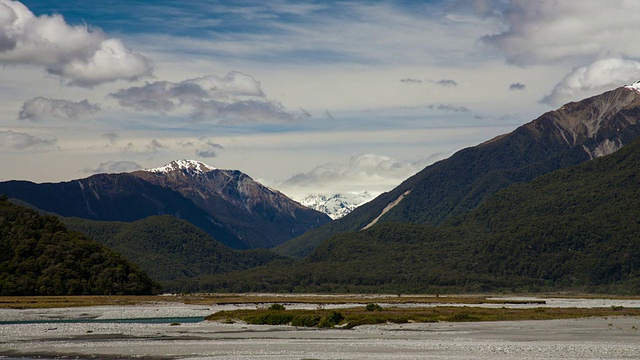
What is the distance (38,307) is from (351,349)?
11728cm

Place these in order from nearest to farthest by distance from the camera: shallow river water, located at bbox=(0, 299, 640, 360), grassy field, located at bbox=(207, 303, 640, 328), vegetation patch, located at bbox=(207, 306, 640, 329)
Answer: shallow river water, located at bbox=(0, 299, 640, 360) → vegetation patch, located at bbox=(207, 306, 640, 329) → grassy field, located at bbox=(207, 303, 640, 328)

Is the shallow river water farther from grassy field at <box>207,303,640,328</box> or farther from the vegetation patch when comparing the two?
grassy field at <box>207,303,640,328</box>

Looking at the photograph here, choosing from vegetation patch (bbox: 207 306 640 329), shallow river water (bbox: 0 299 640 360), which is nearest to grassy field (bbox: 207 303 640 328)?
vegetation patch (bbox: 207 306 640 329)

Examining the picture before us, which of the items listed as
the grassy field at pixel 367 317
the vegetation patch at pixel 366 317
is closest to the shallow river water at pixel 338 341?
the vegetation patch at pixel 366 317

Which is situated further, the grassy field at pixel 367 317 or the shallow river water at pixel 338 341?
the grassy field at pixel 367 317

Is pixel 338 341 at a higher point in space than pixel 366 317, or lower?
lower

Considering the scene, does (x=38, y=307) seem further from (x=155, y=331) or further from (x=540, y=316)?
(x=540, y=316)

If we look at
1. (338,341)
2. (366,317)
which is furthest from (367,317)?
(338,341)

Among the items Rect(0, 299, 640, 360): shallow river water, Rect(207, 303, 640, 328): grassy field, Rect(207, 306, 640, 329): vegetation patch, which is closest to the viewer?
Rect(0, 299, 640, 360): shallow river water

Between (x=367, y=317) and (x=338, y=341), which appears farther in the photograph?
(x=367, y=317)

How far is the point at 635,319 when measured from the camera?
137000 mm

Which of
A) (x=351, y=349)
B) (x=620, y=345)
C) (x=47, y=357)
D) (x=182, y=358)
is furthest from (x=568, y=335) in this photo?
(x=47, y=357)

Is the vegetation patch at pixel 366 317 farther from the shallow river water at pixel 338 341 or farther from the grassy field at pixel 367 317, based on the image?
the shallow river water at pixel 338 341

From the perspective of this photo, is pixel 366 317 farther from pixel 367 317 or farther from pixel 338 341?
pixel 338 341
